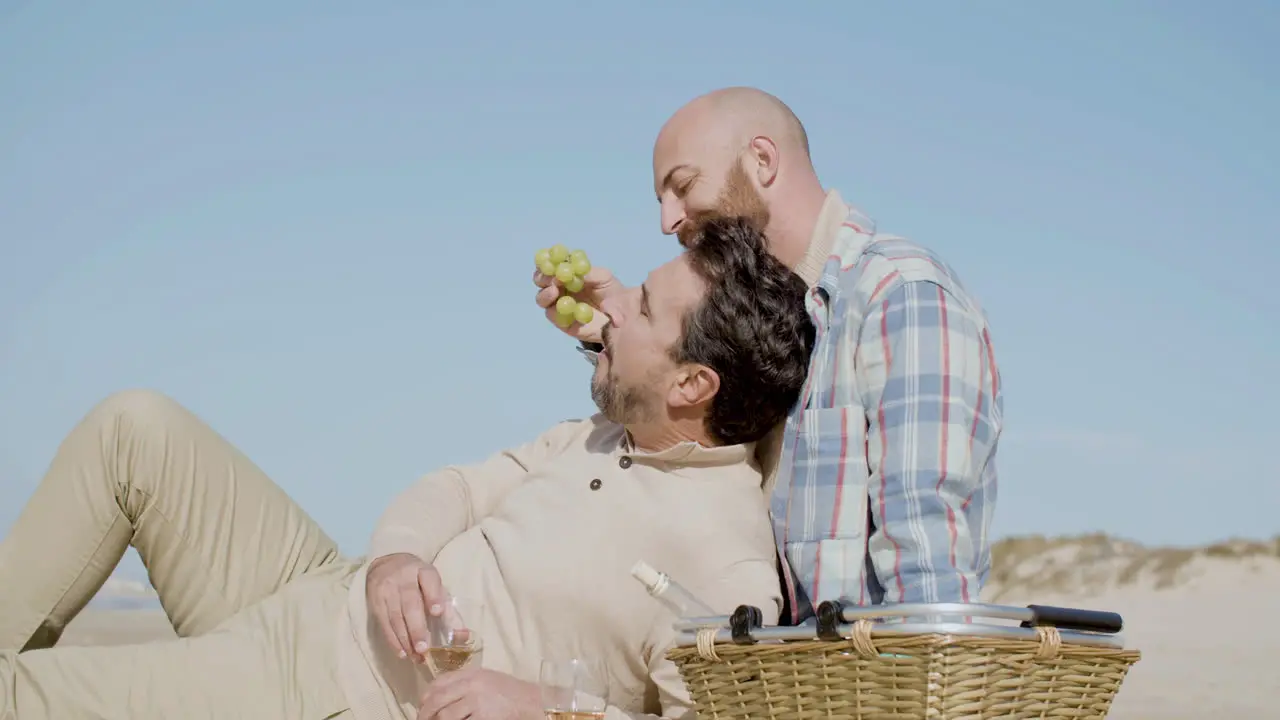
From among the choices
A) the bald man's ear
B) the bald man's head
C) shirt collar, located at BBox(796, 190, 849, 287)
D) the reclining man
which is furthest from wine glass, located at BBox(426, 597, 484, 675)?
the bald man's ear

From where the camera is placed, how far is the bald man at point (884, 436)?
10.8 ft

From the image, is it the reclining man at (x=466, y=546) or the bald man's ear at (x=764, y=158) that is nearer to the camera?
the reclining man at (x=466, y=546)

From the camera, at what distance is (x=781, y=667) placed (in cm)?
289

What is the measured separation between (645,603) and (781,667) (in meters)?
0.82

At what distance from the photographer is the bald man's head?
4.35 metres

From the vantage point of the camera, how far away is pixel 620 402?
157 inches

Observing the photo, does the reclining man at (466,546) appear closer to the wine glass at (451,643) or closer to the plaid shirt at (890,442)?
the wine glass at (451,643)

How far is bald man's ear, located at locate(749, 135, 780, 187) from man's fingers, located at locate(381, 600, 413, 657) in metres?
1.74

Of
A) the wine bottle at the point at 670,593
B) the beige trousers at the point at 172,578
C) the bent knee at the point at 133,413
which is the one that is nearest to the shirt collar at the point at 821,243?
the wine bottle at the point at 670,593

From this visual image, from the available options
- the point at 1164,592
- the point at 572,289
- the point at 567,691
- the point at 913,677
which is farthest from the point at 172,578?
the point at 1164,592

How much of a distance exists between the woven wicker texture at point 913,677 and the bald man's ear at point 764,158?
181 cm

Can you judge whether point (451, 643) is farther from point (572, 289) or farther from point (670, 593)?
point (572, 289)

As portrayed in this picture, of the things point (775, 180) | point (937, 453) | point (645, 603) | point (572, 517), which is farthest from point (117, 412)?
point (937, 453)

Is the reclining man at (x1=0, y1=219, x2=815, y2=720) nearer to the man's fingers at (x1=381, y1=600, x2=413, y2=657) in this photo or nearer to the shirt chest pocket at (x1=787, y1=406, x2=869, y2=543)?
the man's fingers at (x1=381, y1=600, x2=413, y2=657)
